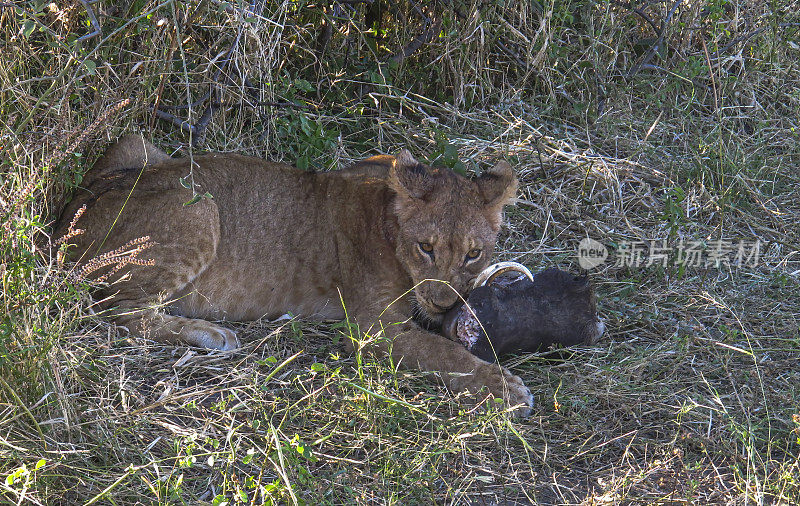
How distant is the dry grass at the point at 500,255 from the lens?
319 centimetres

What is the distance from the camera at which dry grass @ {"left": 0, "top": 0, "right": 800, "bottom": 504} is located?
10.5 ft

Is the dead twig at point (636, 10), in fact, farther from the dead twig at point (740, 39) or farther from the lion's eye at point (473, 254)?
the lion's eye at point (473, 254)

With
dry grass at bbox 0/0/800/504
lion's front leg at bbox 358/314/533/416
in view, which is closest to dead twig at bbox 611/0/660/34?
dry grass at bbox 0/0/800/504

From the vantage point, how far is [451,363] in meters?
4.02

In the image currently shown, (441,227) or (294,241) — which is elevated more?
(441,227)

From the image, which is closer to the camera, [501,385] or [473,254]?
[501,385]

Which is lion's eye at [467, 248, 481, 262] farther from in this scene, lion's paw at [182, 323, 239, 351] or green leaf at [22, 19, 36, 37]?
green leaf at [22, 19, 36, 37]

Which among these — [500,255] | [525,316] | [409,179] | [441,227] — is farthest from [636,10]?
[525,316]

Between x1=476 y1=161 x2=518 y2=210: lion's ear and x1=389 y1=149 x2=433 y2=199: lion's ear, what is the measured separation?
312 millimetres

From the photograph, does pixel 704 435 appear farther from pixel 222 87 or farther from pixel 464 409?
pixel 222 87

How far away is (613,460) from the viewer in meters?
3.48

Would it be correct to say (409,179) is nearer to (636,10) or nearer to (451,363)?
(451,363)

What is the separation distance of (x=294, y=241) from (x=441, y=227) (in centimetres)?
92

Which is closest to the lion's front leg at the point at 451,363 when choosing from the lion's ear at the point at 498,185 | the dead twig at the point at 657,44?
the lion's ear at the point at 498,185
